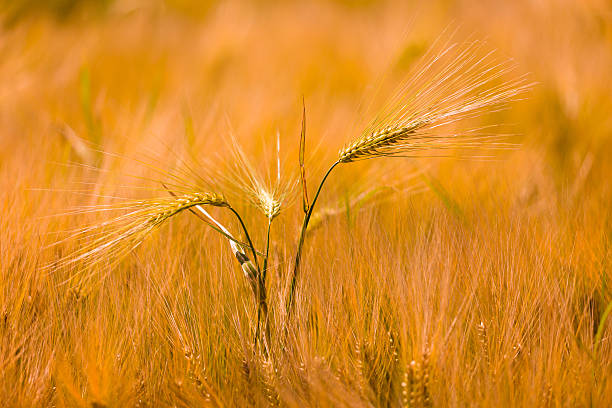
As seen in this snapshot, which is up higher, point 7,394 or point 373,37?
point 373,37

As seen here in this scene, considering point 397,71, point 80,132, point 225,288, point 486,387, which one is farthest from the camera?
point 397,71

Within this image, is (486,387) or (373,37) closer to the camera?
(486,387)

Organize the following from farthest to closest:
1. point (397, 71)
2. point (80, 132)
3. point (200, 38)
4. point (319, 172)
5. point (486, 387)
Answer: point (200, 38) → point (397, 71) → point (80, 132) → point (319, 172) → point (486, 387)

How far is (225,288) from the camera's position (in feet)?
2.26

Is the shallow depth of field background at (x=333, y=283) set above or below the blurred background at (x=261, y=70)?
below

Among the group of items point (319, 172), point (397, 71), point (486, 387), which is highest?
point (397, 71)

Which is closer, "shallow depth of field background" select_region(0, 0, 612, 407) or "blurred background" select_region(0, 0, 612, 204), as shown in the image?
"shallow depth of field background" select_region(0, 0, 612, 407)

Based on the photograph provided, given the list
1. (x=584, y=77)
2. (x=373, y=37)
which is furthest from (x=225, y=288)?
(x=373, y=37)

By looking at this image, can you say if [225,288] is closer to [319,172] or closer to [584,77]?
[319,172]

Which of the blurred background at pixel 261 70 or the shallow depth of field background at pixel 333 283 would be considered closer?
the shallow depth of field background at pixel 333 283

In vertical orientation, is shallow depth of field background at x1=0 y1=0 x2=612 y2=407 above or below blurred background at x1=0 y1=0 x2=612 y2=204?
below

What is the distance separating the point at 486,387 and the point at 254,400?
26 centimetres

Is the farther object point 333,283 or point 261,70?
point 261,70

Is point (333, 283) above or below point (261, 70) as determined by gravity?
below
